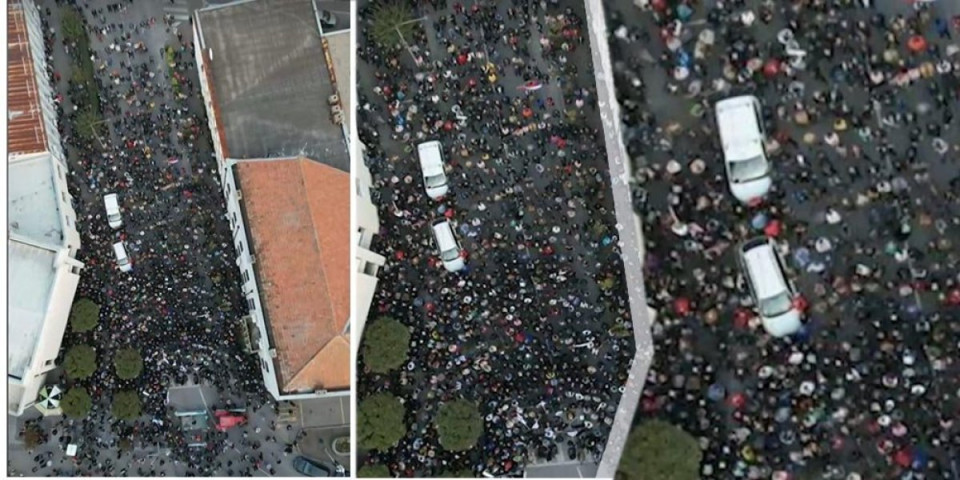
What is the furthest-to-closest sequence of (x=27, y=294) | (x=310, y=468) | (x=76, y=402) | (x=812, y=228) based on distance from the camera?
1. (x=76, y=402)
2. (x=310, y=468)
3. (x=27, y=294)
4. (x=812, y=228)

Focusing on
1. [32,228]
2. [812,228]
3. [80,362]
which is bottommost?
[80,362]

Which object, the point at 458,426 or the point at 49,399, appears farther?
the point at 49,399

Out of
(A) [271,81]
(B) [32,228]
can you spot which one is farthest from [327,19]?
(B) [32,228]

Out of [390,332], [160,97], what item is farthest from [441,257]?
[160,97]

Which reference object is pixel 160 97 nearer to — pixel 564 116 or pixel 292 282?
pixel 292 282

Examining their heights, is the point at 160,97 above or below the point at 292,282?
above

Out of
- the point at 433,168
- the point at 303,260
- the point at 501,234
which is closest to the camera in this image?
the point at 433,168

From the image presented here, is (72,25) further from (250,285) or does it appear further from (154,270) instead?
(250,285)
